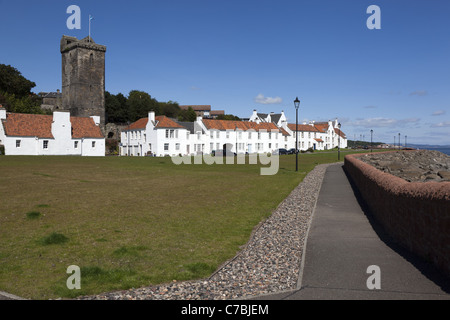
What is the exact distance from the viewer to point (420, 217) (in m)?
7.84

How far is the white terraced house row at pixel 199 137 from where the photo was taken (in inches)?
2554

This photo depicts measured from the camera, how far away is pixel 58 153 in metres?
58.3

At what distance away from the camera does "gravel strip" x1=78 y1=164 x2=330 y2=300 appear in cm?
621

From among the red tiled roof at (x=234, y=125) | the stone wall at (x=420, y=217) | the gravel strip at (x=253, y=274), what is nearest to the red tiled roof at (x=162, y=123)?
the red tiled roof at (x=234, y=125)

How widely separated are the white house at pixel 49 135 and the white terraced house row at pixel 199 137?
845 cm

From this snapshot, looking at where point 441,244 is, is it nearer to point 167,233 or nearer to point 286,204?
point 167,233

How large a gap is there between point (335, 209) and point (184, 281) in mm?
9593

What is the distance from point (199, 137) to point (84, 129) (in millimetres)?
22356

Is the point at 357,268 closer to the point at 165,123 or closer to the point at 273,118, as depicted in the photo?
the point at 165,123

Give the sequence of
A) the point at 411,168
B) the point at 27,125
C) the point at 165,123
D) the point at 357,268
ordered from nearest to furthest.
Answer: the point at 357,268, the point at 411,168, the point at 27,125, the point at 165,123

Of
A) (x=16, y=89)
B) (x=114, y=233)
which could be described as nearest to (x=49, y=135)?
(x=16, y=89)

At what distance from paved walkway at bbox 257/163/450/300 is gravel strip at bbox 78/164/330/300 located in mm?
329

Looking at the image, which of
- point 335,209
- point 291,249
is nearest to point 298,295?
point 291,249

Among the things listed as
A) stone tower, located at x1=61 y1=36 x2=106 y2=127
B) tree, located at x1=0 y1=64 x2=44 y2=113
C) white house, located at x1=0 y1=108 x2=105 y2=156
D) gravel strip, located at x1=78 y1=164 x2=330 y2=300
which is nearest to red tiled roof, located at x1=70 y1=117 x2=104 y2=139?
white house, located at x1=0 y1=108 x2=105 y2=156
